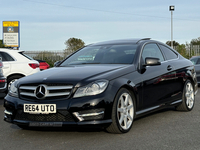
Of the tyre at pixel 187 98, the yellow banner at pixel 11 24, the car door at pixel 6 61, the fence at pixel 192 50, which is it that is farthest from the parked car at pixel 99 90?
the yellow banner at pixel 11 24

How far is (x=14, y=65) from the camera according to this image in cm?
1170

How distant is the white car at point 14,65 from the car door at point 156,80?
5911 mm

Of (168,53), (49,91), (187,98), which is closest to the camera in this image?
(49,91)

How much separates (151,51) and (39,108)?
2.74 metres

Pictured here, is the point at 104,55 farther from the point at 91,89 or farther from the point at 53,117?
the point at 53,117

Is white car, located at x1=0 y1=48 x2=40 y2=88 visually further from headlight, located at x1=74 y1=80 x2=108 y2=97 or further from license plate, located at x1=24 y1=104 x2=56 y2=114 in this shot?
headlight, located at x1=74 y1=80 x2=108 y2=97

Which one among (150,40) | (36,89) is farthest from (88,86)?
(150,40)

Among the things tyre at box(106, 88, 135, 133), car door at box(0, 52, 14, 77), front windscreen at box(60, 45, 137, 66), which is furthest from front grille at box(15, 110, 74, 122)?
Result: car door at box(0, 52, 14, 77)

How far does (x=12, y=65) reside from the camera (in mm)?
11672

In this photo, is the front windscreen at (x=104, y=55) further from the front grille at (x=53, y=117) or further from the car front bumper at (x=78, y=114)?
the front grille at (x=53, y=117)

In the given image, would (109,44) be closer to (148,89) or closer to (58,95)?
(148,89)

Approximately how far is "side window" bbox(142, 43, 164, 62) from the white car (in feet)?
19.4

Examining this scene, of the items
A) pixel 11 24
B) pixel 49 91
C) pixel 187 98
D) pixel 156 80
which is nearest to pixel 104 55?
pixel 156 80

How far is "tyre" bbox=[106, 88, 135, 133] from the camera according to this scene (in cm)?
526
